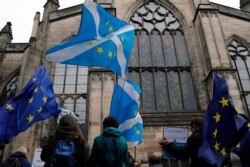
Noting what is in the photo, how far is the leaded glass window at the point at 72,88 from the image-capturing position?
10.9 m

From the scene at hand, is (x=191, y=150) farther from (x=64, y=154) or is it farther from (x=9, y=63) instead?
(x=9, y=63)

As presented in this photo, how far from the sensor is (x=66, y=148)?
2.92 metres

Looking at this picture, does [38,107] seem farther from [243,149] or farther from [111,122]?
[243,149]

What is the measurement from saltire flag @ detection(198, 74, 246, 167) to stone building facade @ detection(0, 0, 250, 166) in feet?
16.9

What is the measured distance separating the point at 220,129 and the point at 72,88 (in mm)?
8721

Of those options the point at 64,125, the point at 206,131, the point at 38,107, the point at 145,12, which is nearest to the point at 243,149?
the point at 206,131

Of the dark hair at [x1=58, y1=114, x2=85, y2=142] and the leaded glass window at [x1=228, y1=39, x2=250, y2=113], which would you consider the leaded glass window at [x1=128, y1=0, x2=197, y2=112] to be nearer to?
the leaded glass window at [x1=228, y1=39, x2=250, y2=113]

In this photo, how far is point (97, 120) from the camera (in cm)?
873

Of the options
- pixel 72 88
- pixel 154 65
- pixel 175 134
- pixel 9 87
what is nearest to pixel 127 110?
pixel 175 134

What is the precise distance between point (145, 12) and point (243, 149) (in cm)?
1080

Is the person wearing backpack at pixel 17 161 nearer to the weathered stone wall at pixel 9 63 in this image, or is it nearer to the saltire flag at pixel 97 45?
the saltire flag at pixel 97 45

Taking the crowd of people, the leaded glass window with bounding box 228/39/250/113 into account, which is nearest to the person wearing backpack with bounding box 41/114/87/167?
the crowd of people

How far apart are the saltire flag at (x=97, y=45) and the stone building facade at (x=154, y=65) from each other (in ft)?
11.9

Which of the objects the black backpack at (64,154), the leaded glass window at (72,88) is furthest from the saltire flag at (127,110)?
the leaded glass window at (72,88)
